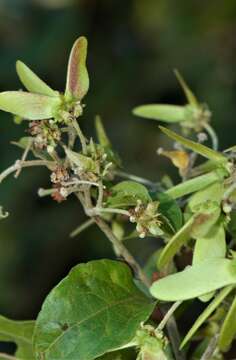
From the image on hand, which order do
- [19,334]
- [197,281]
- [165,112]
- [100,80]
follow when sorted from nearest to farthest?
[197,281], [19,334], [165,112], [100,80]

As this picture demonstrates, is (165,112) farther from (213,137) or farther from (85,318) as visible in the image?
(85,318)

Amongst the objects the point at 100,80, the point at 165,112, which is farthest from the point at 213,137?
the point at 100,80

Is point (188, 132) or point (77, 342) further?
point (188, 132)

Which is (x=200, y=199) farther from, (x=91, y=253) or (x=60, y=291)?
(x=91, y=253)

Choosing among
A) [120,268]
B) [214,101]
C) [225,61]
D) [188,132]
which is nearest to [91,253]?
Result: [214,101]

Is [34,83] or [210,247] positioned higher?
[34,83]

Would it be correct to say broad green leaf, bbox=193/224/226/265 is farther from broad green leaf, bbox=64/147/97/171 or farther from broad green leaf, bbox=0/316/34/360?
broad green leaf, bbox=0/316/34/360

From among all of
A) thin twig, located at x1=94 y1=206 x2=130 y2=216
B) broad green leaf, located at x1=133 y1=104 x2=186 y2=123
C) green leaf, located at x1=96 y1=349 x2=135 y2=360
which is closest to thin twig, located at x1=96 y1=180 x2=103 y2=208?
thin twig, located at x1=94 y1=206 x2=130 y2=216
